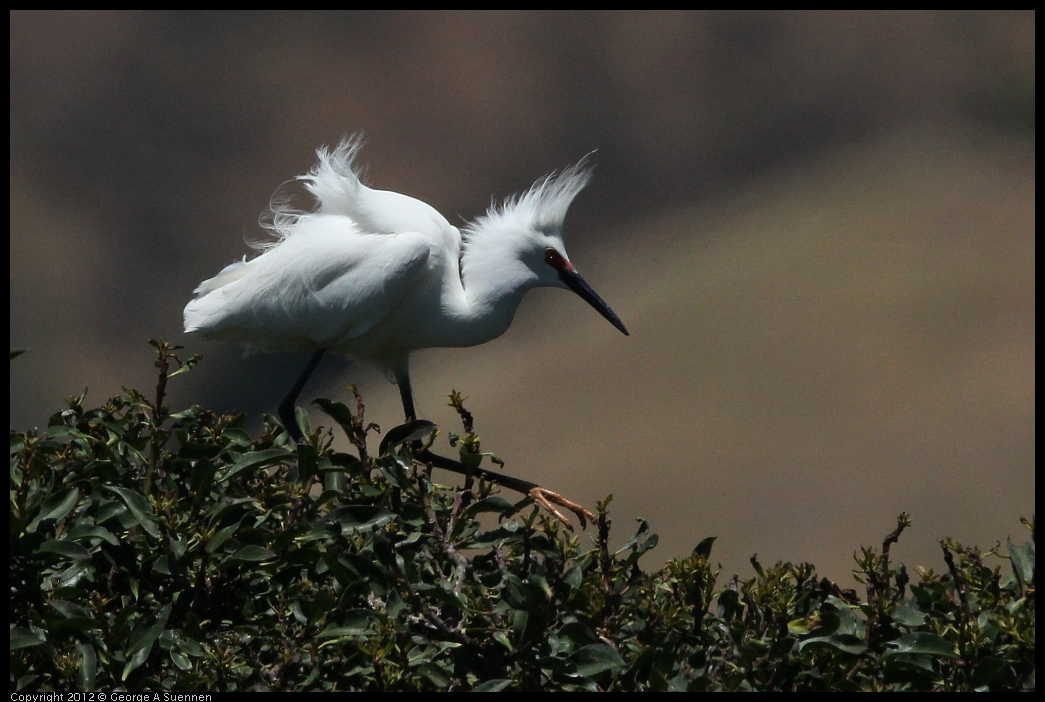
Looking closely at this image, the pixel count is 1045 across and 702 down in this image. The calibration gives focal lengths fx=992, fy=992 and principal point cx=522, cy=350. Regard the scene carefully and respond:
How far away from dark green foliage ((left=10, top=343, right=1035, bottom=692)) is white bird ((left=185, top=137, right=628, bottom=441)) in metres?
1.50

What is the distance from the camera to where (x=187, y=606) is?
5.92ft

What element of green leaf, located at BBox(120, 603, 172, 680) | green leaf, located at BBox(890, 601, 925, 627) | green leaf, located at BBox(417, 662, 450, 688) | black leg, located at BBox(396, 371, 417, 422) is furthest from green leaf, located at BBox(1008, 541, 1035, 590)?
black leg, located at BBox(396, 371, 417, 422)

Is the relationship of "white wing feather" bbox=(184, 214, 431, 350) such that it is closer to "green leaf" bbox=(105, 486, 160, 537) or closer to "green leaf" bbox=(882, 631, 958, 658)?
"green leaf" bbox=(105, 486, 160, 537)

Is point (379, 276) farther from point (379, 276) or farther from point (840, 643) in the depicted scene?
point (840, 643)

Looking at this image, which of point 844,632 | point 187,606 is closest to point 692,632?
point 844,632

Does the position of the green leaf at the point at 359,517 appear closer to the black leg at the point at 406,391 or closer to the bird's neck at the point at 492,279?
the bird's neck at the point at 492,279

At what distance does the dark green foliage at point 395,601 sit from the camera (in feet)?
5.25

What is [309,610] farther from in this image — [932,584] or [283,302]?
[283,302]

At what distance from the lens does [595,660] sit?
1562 millimetres

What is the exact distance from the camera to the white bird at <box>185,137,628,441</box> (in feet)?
11.4

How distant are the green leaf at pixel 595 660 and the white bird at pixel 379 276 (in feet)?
6.74

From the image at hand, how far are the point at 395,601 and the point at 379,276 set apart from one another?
1920 millimetres

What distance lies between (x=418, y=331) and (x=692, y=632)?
2170mm

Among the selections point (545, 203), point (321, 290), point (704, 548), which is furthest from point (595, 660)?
point (545, 203)
